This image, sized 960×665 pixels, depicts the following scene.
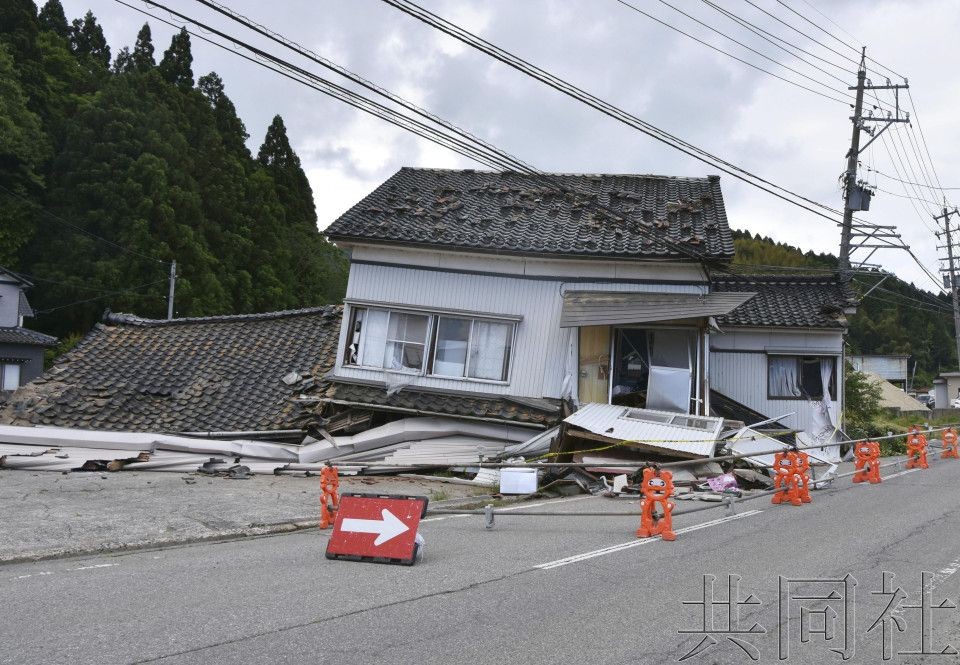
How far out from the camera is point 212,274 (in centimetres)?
4266

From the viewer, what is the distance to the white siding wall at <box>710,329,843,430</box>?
22.1 meters

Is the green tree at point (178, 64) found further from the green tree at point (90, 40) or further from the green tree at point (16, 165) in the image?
the green tree at point (16, 165)

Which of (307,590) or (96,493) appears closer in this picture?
(307,590)

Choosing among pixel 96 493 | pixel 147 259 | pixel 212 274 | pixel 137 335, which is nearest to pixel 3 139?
pixel 147 259

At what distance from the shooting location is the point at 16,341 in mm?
38906

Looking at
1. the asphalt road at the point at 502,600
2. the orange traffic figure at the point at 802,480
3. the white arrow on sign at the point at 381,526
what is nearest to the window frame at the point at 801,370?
the orange traffic figure at the point at 802,480

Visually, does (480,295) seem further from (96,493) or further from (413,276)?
(96,493)

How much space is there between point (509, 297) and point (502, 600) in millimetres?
11275

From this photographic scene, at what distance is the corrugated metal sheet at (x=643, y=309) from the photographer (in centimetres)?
1623

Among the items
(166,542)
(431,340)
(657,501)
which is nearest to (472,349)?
(431,340)

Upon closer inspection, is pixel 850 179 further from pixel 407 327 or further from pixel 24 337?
pixel 24 337

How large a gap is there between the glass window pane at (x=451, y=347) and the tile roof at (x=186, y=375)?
9.24 ft

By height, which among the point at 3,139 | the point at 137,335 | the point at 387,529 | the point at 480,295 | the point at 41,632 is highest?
the point at 3,139

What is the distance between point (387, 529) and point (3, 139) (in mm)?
38419
